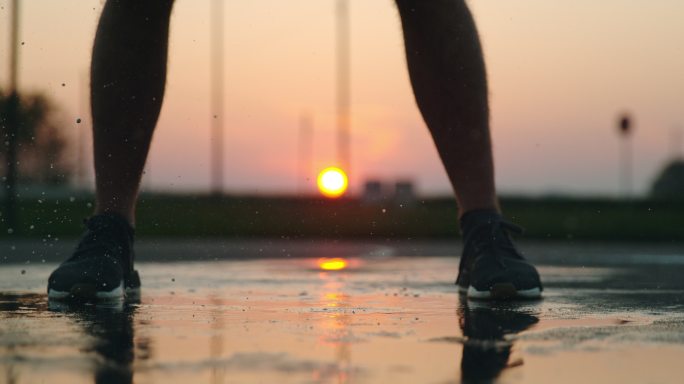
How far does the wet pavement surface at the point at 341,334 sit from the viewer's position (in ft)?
8.15

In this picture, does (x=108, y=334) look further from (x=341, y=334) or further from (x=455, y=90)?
(x=455, y=90)

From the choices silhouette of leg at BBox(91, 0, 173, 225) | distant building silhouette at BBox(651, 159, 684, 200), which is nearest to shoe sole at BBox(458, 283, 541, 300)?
silhouette of leg at BBox(91, 0, 173, 225)

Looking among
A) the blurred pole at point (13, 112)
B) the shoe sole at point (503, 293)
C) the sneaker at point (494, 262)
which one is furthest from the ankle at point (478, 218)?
the blurred pole at point (13, 112)

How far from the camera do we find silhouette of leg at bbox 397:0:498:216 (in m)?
4.37

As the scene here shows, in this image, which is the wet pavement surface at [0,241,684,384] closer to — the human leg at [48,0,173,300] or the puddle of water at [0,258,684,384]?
the puddle of water at [0,258,684,384]

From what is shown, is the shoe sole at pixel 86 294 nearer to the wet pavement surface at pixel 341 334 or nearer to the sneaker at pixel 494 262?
the wet pavement surface at pixel 341 334

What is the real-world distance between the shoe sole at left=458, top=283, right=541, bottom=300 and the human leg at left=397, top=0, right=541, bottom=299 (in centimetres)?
Result: 4

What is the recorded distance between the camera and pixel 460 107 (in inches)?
174

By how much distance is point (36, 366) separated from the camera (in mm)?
2549

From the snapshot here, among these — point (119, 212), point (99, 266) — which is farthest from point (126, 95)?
point (99, 266)

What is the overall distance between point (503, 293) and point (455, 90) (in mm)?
791

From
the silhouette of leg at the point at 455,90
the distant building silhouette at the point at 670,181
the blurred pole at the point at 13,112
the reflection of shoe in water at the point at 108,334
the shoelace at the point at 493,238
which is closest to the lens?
the reflection of shoe in water at the point at 108,334

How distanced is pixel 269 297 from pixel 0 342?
1559 millimetres

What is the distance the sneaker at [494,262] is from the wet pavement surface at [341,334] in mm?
70
